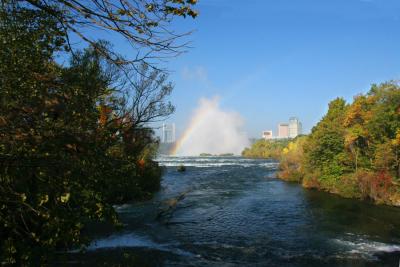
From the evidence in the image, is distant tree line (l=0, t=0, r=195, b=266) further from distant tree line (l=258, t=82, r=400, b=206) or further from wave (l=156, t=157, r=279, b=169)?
wave (l=156, t=157, r=279, b=169)

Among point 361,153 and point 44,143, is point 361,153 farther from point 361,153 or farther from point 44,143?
point 44,143

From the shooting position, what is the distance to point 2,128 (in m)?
5.78

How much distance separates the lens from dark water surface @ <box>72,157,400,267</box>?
18906 mm

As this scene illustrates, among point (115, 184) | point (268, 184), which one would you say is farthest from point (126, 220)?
point (268, 184)

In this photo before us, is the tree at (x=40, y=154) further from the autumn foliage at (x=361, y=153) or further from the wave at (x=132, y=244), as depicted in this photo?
the autumn foliage at (x=361, y=153)

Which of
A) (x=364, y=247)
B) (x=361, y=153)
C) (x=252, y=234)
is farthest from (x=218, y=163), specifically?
(x=364, y=247)

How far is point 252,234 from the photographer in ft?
78.6

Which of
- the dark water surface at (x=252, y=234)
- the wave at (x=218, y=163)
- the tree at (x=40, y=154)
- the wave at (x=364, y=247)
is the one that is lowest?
the wave at (x=364, y=247)

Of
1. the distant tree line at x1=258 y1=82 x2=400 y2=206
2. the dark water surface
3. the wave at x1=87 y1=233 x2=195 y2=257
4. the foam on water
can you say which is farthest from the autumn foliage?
the wave at x1=87 y1=233 x2=195 y2=257

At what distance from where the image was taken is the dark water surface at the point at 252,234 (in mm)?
18906

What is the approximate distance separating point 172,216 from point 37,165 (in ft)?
78.8

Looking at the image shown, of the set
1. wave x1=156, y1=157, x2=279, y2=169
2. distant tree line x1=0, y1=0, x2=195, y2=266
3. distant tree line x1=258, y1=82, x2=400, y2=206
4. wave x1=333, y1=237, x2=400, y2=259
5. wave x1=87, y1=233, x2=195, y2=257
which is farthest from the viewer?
wave x1=156, y1=157, x2=279, y2=169

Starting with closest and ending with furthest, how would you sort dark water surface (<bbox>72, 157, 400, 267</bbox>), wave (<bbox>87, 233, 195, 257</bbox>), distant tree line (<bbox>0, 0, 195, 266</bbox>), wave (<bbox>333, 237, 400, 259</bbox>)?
1. distant tree line (<bbox>0, 0, 195, 266</bbox>)
2. dark water surface (<bbox>72, 157, 400, 267</bbox>)
3. wave (<bbox>333, 237, 400, 259</bbox>)
4. wave (<bbox>87, 233, 195, 257</bbox>)

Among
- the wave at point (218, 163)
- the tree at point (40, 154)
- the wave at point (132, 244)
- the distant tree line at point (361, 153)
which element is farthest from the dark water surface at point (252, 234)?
the wave at point (218, 163)
